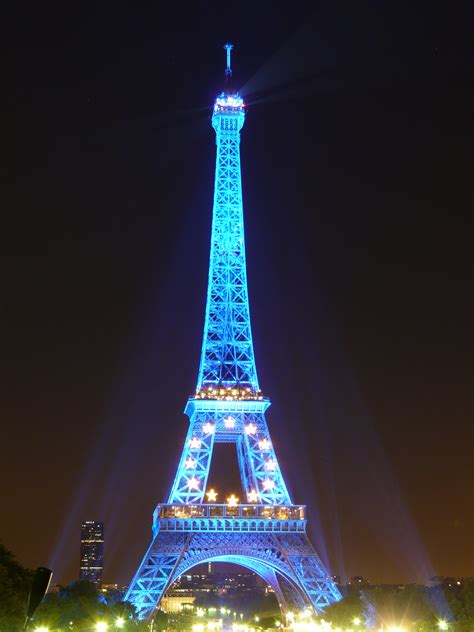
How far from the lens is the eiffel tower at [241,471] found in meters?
95.6

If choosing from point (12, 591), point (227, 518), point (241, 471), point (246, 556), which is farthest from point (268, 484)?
point (12, 591)

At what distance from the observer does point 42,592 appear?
936 inches

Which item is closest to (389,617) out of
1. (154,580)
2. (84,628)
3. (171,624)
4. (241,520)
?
(241,520)

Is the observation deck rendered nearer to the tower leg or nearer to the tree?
the tower leg

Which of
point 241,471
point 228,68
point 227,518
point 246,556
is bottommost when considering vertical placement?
point 246,556

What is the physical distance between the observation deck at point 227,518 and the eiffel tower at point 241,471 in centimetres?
11

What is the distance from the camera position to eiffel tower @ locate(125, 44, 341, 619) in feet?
314

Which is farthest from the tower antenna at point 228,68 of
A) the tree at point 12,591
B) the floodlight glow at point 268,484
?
the tree at point 12,591

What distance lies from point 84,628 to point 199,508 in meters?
21.4

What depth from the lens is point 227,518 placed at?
319 ft

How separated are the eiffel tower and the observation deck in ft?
0.37

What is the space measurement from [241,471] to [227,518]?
1396 cm

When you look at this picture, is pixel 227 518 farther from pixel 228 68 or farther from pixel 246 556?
pixel 228 68

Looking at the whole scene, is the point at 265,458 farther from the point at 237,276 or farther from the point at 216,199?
the point at 216,199
